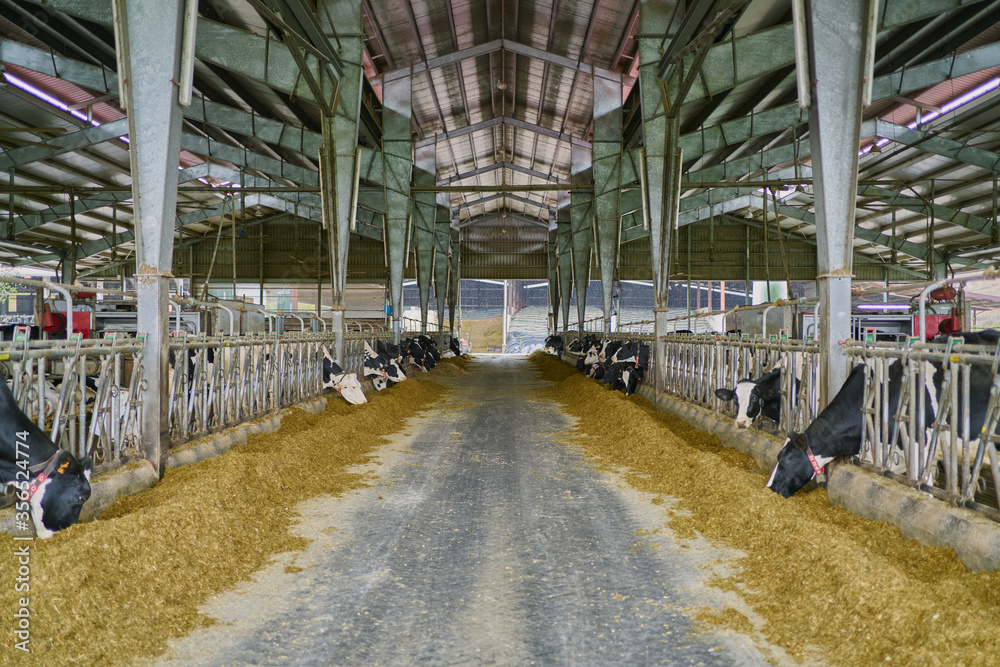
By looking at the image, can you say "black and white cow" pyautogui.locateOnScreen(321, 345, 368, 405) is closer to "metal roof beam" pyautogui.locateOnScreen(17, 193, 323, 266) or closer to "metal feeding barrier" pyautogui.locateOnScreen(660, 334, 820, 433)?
"metal feeding barrier" pyautogui.locateOnScreen(660, 334, 820, 433)

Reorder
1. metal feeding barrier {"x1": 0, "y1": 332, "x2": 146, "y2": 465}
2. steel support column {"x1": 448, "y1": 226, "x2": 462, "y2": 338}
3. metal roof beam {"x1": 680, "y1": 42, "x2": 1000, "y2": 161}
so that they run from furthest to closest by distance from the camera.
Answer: steel support column {"x1": 448, "y1": 226, "x2": 462, "y2": 338} < metal roof beam {"x1": 680, "y1": 42, "x2": 1000, "y2": 161} < metal feeding barrier {"x1": 0, "y1": 332, "x2": 146, "y2": 465}

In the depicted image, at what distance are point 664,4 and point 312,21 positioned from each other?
6705 millimetres

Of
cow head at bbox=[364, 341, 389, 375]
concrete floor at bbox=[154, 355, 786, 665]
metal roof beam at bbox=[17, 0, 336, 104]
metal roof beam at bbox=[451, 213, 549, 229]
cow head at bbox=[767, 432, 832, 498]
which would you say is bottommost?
concrete floor at bbox=[154, 355, 786, 665]

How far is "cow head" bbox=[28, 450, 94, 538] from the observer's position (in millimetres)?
4082

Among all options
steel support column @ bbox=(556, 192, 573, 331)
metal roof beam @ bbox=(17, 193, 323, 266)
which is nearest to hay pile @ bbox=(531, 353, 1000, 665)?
steel support column @ bbox=(556, 192, 573, 331)

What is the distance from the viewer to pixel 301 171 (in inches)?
864

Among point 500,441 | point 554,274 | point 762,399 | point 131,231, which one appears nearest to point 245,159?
point 131,231

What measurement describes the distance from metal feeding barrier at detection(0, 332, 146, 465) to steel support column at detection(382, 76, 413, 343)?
46.7ft

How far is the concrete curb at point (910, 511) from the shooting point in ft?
12.5

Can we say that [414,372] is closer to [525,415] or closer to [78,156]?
[525,415]

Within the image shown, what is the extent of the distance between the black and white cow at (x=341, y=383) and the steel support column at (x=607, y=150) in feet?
35.6

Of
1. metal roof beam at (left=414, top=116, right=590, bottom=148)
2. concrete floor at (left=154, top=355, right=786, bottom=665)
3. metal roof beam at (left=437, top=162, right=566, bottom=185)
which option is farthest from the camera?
metal roof beam at (left=437, top=162, right=566, bottom=185)

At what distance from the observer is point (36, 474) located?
4.14 metres

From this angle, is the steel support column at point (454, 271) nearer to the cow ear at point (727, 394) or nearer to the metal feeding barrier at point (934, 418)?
the cow ear at point (727, 394)
